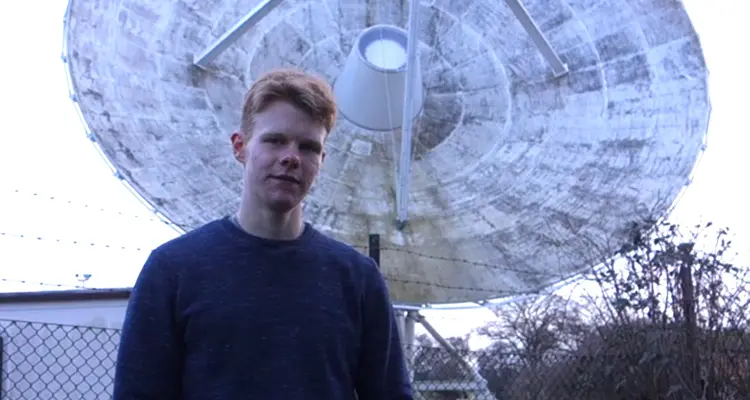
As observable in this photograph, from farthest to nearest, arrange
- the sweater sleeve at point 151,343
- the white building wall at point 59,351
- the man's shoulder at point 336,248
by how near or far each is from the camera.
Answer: the white building wall at point 59,351, the man's shoulder at point 336,248, the sweater sleeve at point 151,343

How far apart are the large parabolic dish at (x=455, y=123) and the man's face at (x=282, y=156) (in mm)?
9199

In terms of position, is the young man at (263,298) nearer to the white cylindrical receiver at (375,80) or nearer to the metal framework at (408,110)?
the metal framework at (408,110)

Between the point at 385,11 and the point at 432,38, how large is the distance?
2.61 ft

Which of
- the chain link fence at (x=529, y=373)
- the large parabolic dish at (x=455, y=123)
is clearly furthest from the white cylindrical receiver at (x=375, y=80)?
the chain link fence at (x=529, y=373)

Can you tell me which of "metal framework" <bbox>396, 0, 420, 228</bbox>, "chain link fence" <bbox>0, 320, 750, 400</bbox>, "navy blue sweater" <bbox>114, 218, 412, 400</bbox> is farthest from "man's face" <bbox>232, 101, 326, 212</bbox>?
"metal framework" <bbox>396, 0, 420, 228</bbox>

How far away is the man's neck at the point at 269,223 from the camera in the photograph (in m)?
2.26

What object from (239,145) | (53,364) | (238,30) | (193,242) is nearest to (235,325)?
(193,242)

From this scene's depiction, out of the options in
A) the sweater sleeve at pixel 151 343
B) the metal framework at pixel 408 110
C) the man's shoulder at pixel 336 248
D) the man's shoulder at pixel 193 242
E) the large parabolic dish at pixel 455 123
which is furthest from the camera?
the large parabolic dish at pixel 455 123

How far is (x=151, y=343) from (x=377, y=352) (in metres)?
0.55

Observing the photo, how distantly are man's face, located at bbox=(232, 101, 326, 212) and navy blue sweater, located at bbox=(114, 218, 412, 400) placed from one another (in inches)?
4.6

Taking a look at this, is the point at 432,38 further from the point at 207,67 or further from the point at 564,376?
the point at 564,376

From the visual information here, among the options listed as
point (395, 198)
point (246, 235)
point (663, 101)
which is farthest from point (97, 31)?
point (246, 235)

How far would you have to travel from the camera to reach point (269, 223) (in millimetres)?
2270

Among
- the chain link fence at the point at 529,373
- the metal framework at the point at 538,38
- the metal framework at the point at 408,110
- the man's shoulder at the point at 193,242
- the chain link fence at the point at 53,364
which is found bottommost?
the man's shoulder at the point at 193,242
